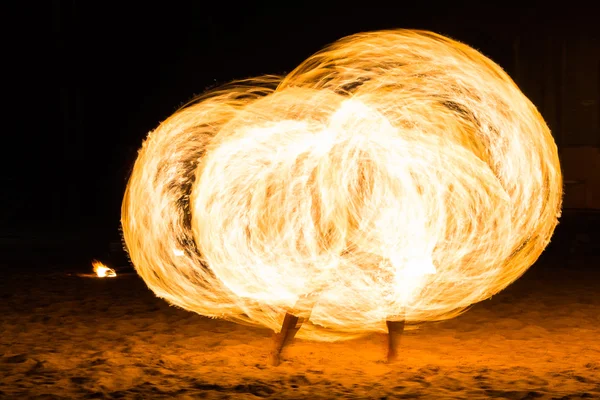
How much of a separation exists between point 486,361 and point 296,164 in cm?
295

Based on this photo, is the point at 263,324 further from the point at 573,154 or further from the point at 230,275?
the point at 573,154

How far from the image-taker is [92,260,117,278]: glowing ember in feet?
34.5

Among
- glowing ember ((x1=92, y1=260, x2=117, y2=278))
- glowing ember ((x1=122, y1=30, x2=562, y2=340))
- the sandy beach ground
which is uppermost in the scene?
glowing ember ((x1=122, y1=30, x2=562, y2=340))

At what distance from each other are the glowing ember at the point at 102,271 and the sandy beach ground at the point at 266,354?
1500 mm

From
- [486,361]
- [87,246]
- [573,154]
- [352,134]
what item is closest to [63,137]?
[87,246]

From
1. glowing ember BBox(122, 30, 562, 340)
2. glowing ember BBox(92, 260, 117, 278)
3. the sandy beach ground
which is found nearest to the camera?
the sandy beach ground

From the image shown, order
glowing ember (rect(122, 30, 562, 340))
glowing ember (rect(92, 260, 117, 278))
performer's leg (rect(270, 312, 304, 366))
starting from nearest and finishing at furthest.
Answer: performer's leg (rect(270, 312, 304, 366)), glowing ember (rect(122, 30, 562, 340)), glowing ember (rect(92, 260, 117, 278))

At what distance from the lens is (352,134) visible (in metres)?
7.09

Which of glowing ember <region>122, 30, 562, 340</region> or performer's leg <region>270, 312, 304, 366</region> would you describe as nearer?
performer's leg <region>270, 312, 304, 366</region>

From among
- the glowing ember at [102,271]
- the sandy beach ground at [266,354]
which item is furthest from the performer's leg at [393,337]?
the glowing ember at [102,271]

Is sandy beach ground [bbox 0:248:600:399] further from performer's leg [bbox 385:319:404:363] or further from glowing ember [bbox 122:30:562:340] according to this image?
glowing ember [bbox 122:30:562:340]

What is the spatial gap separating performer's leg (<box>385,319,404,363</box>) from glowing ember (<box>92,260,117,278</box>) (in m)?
5.27

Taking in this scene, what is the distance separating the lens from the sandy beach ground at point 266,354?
209 inches

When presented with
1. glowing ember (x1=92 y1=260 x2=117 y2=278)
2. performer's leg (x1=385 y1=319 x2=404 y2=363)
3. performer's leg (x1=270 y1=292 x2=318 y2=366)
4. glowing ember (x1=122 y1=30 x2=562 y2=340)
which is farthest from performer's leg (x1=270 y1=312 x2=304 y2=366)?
glowing ember (x1=92 y1=260 x2=117 y2=278)
